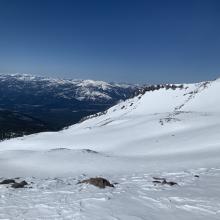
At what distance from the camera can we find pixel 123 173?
108 ft

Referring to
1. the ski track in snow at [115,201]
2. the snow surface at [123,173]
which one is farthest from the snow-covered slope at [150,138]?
the ski track in snow at [115,201]

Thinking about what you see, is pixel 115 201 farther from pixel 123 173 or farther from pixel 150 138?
pixel 150 138

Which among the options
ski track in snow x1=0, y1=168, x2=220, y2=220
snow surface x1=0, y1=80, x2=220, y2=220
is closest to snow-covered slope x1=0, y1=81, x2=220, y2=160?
snow surface x1=0, y1=80, x2=220, y2=220

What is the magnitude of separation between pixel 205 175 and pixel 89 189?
9.23 m

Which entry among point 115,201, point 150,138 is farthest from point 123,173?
point 150,138

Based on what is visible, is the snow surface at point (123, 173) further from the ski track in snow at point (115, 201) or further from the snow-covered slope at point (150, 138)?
the snow-covered slope at point (150, 138)

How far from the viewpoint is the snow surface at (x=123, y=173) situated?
54.0ft

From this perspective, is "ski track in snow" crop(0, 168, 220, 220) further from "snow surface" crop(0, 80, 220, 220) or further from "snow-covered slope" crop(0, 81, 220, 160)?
"snow-covered slope" crop(0, 81, 220, 160)

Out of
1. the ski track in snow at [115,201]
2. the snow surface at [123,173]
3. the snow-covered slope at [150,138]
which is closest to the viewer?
the ski track in snow at [115,201]

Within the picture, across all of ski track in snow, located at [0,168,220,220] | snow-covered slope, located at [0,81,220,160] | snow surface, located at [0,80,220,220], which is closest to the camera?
ski track in snow, located at [0,168,220,220]

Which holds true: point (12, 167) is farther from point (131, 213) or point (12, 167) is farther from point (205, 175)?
point (131, 213)

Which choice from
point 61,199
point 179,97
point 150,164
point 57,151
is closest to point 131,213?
point 61,199

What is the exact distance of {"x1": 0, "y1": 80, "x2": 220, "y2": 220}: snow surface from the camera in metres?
16.5

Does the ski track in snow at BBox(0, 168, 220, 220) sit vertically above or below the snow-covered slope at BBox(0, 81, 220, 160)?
below
